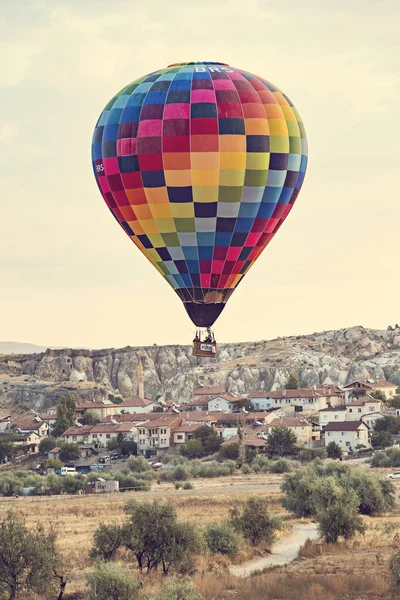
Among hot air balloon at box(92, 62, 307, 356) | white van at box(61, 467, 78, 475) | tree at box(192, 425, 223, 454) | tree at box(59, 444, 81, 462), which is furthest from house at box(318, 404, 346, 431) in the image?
hot air balloon at box(92, 62, 307, 356)

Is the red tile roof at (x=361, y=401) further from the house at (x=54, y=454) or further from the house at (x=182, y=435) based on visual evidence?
the house at (x=54, y=454)

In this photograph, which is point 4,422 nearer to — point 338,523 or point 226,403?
point 226,403

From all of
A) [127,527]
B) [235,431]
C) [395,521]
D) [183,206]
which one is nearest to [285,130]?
[183,206]

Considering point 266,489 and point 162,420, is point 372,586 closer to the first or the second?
point 266,489

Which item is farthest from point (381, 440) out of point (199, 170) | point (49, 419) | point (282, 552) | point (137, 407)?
point (199, 170)

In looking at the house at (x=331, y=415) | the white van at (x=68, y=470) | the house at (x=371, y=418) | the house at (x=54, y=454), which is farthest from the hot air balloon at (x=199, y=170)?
the house at (x=331, y=415)

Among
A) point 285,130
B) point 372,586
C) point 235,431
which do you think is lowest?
point 372,586
